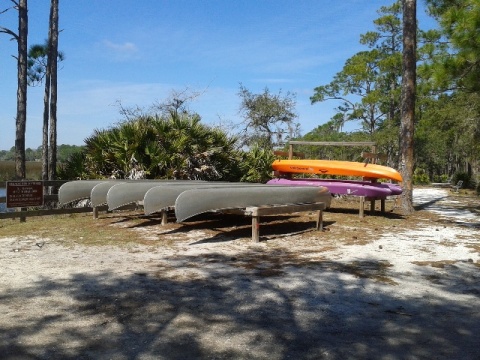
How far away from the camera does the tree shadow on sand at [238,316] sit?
3.25m

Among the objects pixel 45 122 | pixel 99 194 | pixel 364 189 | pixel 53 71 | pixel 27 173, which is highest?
pixel 53 71

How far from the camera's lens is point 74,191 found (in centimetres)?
960

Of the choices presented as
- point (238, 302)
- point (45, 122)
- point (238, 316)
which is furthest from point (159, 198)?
point (45, 122)

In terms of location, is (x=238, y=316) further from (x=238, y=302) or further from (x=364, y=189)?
(x=364, y=189)

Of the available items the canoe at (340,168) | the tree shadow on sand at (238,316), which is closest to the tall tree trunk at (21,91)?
the canoe at (340,168)

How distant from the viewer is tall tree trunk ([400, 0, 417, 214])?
39.7 ft

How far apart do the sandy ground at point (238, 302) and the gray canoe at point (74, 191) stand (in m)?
2.46

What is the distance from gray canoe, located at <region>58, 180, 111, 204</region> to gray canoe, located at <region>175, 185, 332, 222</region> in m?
3.30

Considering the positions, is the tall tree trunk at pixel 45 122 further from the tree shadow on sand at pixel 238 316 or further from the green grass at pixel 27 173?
the tree shadow on sand at pixel 238 316

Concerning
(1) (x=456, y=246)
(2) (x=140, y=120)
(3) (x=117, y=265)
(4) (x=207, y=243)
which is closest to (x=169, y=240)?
(4) (x=207, y=243)

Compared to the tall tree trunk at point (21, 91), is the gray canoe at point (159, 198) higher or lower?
lower

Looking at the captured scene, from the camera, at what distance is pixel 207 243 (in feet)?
24.2

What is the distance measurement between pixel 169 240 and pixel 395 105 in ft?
93.7

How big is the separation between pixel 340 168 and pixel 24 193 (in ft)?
24.6
